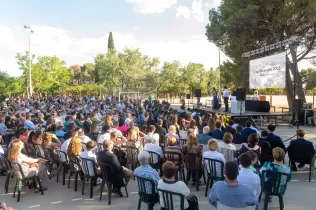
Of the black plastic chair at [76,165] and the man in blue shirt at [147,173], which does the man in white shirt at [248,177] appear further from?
the black plastic chair at [76,165]

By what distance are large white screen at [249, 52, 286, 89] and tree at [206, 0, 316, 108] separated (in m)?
1.83

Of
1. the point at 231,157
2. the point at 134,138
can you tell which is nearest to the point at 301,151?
the point at 231,157

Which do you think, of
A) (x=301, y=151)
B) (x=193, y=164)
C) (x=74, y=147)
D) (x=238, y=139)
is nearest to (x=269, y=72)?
(x=238, y=139)

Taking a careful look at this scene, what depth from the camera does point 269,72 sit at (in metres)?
14.7

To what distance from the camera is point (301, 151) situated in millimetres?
5672

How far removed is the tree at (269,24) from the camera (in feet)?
53.6

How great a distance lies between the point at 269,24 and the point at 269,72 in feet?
14.3

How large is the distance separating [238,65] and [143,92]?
1623 centimetres

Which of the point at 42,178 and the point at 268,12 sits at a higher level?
the point at 268,12

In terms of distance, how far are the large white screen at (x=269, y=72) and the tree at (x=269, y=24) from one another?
72.0 inches

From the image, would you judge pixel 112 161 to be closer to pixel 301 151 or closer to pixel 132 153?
pixel 132 153

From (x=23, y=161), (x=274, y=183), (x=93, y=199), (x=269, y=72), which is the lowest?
(x=93, y=199)

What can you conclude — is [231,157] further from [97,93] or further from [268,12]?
[97,93]

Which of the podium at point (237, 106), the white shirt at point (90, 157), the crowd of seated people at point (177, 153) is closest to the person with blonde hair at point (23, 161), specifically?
the crowd of seated people at point (177, 153)
